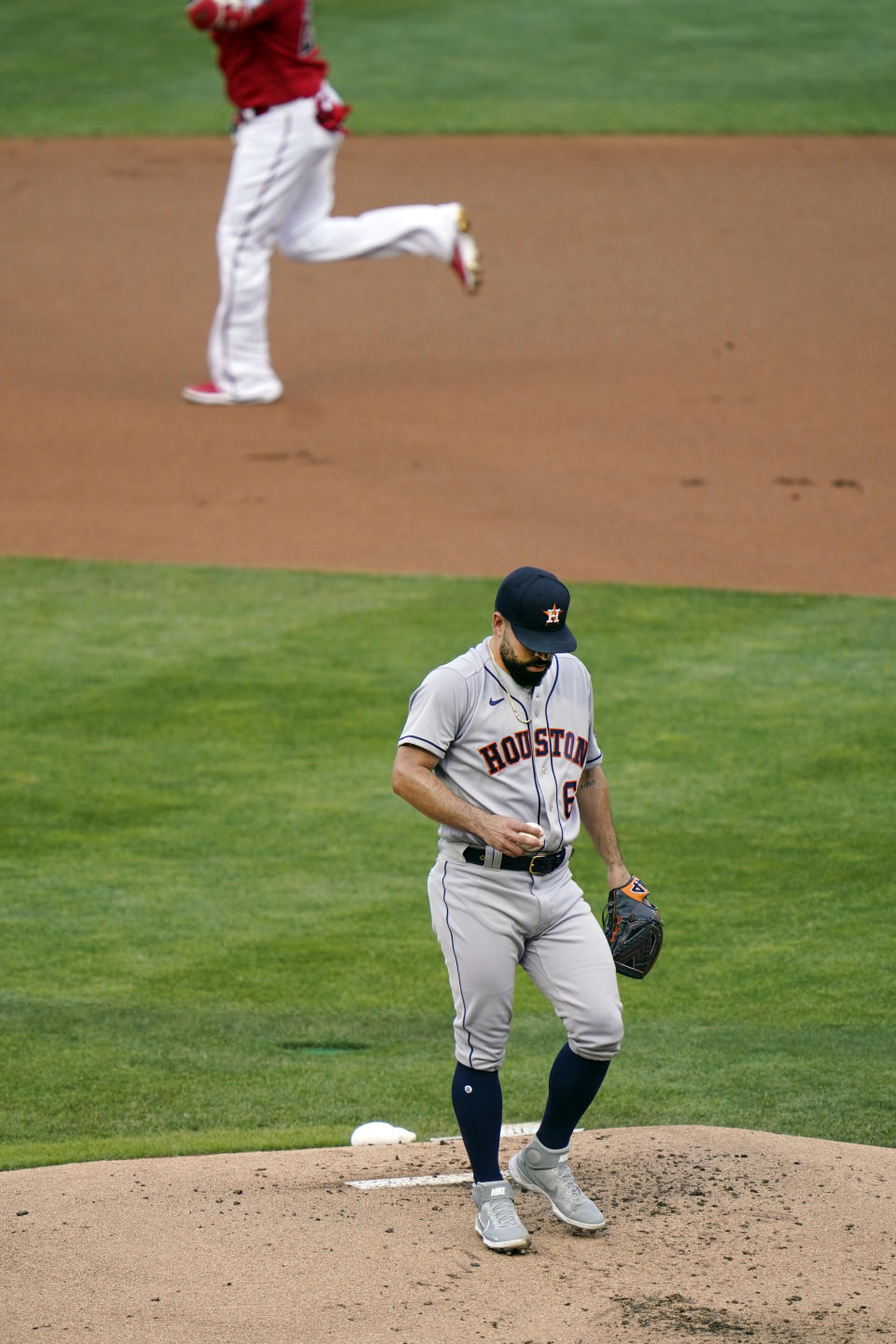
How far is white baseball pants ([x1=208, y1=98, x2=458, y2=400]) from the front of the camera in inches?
482

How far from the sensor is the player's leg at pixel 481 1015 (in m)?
4.66

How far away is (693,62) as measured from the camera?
938 inches

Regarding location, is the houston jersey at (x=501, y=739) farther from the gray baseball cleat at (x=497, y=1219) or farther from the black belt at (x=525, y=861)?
the gray baseball cleat at (x=497, y=1219)

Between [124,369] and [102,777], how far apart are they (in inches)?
254

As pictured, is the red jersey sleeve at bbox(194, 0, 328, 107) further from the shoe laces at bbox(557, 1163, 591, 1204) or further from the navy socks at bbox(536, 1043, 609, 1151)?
the shoe laces at bbox(557, 1163, 591, 1204)

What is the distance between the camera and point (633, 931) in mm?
4859

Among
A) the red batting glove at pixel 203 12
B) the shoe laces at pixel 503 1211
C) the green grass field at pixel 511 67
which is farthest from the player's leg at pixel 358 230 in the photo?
the green grass field at pixel 511 67

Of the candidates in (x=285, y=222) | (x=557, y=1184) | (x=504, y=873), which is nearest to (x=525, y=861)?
(x=504, y=873)

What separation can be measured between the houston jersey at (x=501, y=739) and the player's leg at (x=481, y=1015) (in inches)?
5.7

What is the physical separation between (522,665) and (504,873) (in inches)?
19.5

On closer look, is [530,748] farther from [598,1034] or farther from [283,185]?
[283,185]

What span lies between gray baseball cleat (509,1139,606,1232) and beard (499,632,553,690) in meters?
1.16

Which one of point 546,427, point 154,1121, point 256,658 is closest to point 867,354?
point 546,427

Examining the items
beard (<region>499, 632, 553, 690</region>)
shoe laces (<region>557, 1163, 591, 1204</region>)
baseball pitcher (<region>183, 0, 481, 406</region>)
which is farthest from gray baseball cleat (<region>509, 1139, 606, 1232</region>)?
baseball pitcher (<region>183, 0, 481, 406</region>)
